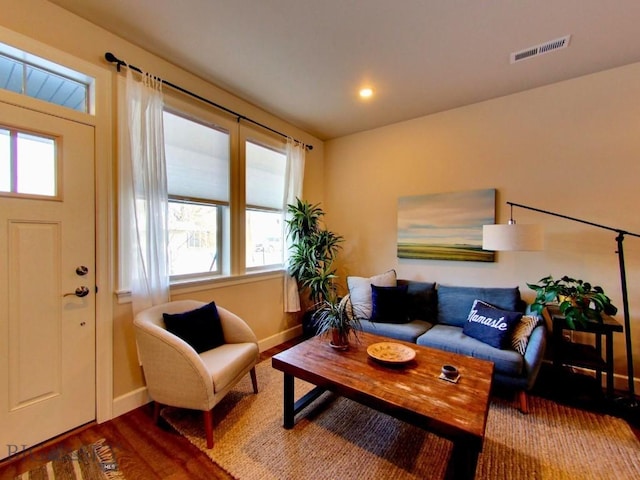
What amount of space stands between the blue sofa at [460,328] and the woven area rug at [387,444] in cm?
32

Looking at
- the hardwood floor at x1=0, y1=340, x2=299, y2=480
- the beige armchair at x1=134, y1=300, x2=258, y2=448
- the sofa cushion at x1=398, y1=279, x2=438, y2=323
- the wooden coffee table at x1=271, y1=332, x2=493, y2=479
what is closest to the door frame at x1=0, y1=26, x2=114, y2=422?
the hardwood floor at x1=0, y1=340, x2=299, y2=480

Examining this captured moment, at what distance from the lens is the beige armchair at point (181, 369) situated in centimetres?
179

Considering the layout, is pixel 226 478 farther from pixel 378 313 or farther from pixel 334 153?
pixel 334 153

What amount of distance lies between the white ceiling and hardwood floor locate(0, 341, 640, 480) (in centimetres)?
287

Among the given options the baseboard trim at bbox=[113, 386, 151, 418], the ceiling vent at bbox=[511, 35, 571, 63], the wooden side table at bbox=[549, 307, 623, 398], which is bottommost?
the baseboard trim at bbox=[113, 386, 151, 418]

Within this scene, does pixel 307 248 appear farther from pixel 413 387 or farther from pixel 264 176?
pixel 413 387

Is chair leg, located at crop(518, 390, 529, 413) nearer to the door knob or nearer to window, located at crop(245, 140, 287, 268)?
window, located at crop(245, 140, 287, 268)

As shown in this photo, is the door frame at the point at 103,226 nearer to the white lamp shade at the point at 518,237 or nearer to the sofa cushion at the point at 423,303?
the sofa cushion at the point at 423,303

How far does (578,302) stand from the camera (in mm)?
2254

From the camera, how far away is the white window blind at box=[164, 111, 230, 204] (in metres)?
2.51

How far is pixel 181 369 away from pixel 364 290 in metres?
2.05

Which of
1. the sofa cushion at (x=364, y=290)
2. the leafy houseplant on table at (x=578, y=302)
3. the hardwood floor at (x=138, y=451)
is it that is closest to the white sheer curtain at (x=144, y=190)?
the hardwood floor at (x=138, y=451)

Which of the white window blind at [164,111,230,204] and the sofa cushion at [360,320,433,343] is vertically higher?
the white window blind at [164,111,230,204]

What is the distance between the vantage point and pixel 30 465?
164 cm
